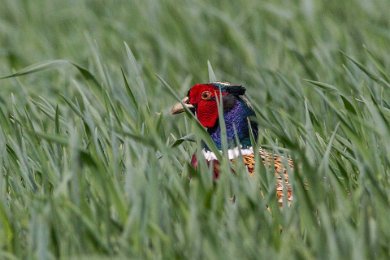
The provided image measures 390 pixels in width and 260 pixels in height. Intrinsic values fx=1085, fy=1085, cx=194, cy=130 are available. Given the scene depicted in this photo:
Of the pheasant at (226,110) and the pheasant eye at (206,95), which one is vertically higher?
the pheasant eye at (206,95)

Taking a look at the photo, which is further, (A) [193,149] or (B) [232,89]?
(B) [232,89]

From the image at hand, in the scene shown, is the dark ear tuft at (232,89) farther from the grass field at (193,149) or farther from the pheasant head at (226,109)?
the grass field at (193,149)

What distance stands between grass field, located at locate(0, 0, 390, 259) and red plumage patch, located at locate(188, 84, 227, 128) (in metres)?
0.07

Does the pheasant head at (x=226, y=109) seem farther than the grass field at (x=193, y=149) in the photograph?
Yes

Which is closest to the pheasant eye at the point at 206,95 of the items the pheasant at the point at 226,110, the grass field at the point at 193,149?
the pheasant at the point at 226,110

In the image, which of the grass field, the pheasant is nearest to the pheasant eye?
the pheasant

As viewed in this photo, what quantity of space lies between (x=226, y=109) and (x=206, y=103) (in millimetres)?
74

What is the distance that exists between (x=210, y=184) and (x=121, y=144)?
2.35 ft

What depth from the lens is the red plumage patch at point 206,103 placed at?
3611 millimetres

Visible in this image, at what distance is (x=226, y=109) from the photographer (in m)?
3.59

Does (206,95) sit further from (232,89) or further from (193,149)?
(193,149)

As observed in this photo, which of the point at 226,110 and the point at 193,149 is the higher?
the point at 226,110

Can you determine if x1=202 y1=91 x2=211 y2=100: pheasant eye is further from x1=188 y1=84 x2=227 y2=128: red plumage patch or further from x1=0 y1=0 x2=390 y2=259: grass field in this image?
x1=0 y1=0 x2=390 y2=259: grass field

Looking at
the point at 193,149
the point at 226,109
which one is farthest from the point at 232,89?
the point at 193,149
